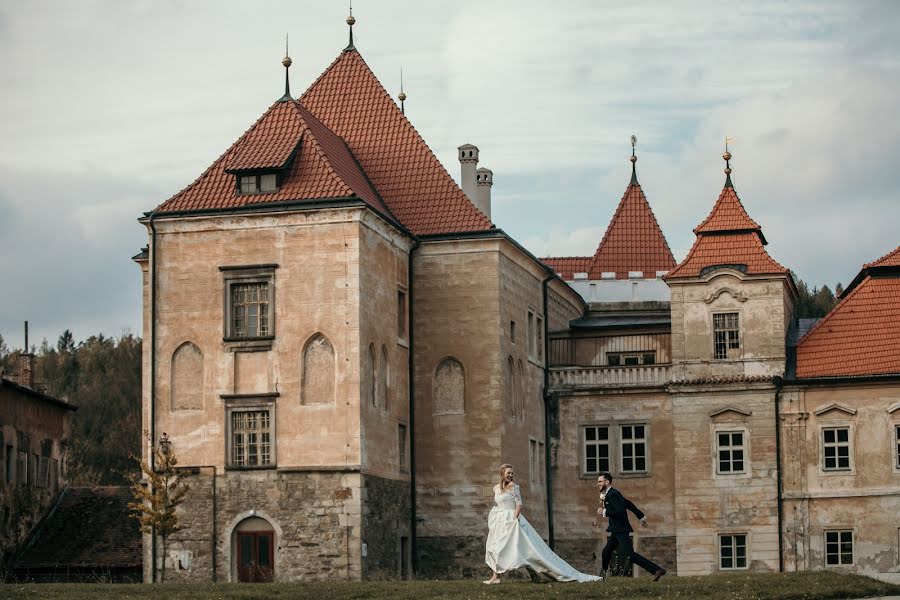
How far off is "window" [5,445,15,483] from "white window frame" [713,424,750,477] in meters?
21.7

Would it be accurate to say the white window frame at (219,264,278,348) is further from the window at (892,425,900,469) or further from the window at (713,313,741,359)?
the window at (892,425,900,469)

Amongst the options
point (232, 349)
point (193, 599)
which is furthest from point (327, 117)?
point (193, 599)

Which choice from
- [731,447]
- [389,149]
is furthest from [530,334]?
[389,149]

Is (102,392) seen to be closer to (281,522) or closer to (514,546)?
(281,522)

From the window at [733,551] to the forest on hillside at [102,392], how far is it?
35888 millimetres

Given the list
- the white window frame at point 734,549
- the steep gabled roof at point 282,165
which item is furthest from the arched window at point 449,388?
the white window frame at point 734,549

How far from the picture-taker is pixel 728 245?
182ft

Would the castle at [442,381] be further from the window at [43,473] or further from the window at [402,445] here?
the window at [43,473]

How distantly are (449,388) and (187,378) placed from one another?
8.33 metres

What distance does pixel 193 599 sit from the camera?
30.6 meters

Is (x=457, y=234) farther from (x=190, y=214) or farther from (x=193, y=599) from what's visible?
(x=193, y=599)

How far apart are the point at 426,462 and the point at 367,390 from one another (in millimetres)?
5552

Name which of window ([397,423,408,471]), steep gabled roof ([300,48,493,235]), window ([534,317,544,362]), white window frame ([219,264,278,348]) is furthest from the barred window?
window ([534,317,544,362])

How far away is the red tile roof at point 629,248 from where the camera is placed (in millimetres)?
69438
